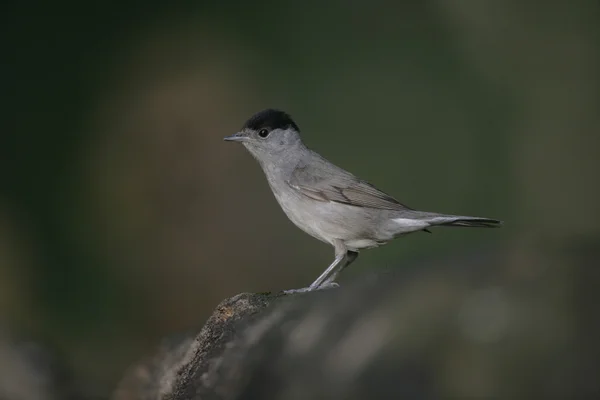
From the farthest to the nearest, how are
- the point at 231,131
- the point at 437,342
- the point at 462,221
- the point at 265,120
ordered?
the point at 231,131, the point at 265,120, the point at 462,221, the point at 437,342

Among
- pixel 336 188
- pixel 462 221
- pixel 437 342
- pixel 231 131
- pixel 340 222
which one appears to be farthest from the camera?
pixel 231 131

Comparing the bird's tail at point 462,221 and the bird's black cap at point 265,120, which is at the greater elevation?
the bird's black cap at point 265,120

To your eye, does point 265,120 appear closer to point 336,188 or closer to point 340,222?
point 336,188

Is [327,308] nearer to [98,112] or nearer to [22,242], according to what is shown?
[22,242]

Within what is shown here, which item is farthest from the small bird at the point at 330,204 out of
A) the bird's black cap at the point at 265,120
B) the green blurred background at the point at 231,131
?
the green blurred background at the point at 231,131

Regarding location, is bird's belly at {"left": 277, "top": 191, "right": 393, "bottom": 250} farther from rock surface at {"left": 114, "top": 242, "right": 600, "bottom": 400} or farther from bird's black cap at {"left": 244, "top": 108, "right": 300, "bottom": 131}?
rock surface at {"left": 114, "top": 242, "right": 600, "bottom": 400}

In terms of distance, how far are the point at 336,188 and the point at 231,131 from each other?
3576mm

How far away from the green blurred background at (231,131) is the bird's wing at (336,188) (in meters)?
2.21

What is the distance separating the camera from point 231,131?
27.0 ft

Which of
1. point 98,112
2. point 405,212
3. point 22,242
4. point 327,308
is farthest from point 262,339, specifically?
point 98,112

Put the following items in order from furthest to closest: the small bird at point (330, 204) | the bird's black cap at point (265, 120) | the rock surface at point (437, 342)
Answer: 1. the bird's black cap at point (265, 120)
2. the small bird at point (330, 204)
3. the rock surface at point (437, 342)

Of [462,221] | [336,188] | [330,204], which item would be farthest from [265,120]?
[462,221]

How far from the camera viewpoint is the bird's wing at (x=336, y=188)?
4770 millimetres

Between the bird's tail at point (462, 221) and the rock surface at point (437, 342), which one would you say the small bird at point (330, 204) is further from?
the rock surface at point (437, 342)
